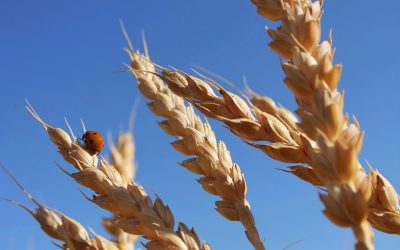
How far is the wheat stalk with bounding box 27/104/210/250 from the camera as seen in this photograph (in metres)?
1.42

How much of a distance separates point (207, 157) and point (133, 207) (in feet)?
0.94

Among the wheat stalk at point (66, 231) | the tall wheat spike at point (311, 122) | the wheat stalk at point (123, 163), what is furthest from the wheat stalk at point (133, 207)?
the wheat stalk at point (123, 163)

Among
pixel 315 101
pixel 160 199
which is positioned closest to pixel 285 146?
pixel 315 101

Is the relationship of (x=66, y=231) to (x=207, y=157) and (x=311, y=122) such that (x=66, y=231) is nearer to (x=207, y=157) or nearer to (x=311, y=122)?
(x=207, y=157)

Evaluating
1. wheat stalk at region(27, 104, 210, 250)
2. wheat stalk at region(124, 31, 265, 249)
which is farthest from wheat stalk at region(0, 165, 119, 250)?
wheat stalk at region(124, 31, 265, 249)

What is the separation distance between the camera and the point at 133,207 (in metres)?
1.50

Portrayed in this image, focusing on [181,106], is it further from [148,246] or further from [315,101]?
[315,101]

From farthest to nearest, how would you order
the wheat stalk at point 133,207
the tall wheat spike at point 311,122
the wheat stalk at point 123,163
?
1. the wheat stalk at point 123,163
2. the wheat stalk at point 133,207
3. the tall wheat spike at point 311,122

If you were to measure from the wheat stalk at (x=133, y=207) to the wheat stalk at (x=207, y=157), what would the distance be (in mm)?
143

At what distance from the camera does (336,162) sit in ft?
2.80

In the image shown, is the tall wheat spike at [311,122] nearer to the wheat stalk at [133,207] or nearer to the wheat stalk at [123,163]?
the wheat stalk at [133,207]

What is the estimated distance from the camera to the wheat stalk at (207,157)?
4.87 feet

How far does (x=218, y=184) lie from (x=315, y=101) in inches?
25.4

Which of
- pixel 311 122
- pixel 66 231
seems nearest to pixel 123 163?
pixel 66 231
